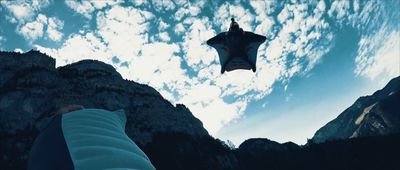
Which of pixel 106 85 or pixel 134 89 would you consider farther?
pixel 134 89

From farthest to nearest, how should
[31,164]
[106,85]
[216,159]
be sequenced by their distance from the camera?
[106,85] → [216,159] → [31,164]

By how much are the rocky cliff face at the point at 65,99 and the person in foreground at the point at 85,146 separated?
303ft

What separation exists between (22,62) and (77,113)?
5353 inches

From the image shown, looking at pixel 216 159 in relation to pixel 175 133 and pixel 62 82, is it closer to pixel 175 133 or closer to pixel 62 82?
pixel 175 133

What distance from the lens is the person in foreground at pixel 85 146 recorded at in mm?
3461

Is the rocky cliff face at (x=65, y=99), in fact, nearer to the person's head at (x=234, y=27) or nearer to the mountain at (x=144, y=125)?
the mountain at (x=144, y=125)

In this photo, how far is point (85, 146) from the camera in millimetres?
3752

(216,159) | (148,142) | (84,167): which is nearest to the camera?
(84,167)

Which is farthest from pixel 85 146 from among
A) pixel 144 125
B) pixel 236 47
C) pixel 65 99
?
pixel 144 125

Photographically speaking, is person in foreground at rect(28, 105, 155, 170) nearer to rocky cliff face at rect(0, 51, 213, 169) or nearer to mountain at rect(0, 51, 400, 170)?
rocky cliff face at rect(0, 51, 213, 169)

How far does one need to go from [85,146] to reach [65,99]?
11578 centimetres

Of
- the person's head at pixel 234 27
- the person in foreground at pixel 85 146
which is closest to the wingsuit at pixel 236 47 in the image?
the person's head at pixel 234 27

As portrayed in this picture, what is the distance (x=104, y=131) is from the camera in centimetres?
423

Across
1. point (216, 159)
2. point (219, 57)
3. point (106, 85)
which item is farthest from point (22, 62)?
point (219, 57)
